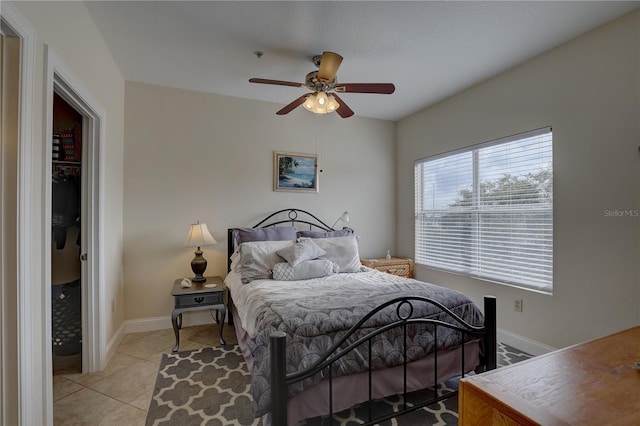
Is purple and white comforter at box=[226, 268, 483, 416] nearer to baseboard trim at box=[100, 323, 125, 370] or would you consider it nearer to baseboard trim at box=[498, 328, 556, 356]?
baseboard trim at box=[498, 328, 556, 356]

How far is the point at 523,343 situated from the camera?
2.83 metres

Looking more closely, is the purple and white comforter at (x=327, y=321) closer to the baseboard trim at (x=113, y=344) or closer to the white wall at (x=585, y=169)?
the white wall at (x=585, y=169)

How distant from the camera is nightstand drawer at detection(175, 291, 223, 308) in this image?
9.15ft

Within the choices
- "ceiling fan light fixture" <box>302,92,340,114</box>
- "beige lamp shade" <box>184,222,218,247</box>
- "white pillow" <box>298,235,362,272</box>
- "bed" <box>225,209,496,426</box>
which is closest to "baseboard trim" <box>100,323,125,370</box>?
"beige lamp shade" <box>184,222,218,247</box>

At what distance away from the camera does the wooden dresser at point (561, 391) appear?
0.73m

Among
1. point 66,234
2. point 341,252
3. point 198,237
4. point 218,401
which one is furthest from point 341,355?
point 66,234

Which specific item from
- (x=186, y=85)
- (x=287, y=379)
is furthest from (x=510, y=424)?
(x=186, y=85)

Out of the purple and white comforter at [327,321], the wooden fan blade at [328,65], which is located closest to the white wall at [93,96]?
the purple and white comforter at [327,321]

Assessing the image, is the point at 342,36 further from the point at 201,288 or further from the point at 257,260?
the point at 201,288

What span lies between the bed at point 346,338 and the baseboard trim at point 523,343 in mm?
1061

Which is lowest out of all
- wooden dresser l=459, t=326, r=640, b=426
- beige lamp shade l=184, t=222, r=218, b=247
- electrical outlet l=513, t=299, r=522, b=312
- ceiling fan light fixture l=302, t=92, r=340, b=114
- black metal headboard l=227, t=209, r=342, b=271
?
electrical outlet l=513, t=299, r=522, b=312

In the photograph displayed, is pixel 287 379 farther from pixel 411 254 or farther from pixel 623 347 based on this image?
pixel 411 254

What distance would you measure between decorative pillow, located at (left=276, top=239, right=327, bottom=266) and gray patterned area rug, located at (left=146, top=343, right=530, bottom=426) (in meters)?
0.98

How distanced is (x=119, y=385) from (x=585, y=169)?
4035 millimetres
